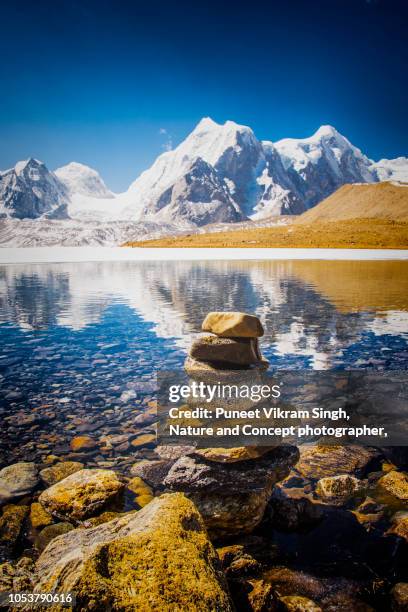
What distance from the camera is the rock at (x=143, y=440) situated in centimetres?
941

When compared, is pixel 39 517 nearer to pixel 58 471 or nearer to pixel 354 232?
pixel 58 471

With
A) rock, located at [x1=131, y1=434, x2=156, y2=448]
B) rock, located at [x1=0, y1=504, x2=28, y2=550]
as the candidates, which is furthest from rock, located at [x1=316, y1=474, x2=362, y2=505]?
rock, located at [x1=0, y1=504, x2=28, y2=550]

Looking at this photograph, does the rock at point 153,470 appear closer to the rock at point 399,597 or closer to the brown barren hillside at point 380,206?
the rock at point 399,597

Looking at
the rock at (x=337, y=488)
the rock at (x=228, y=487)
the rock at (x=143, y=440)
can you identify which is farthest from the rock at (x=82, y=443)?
the rock at (x=337, y=488)

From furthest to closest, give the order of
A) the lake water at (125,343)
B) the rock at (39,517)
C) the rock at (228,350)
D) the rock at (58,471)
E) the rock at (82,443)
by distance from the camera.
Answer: the lake water at (125,343) < the rock at (82,443) < the rock at (228,350) < the rock at (58,471) < the rock at (39,517)

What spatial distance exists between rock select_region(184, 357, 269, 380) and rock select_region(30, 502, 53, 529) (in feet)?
11.9

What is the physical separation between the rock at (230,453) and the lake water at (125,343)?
9.24ft

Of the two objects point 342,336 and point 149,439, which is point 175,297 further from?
point 149,439

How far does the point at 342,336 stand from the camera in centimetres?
1942

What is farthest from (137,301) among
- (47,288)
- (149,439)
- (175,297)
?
(149,439)

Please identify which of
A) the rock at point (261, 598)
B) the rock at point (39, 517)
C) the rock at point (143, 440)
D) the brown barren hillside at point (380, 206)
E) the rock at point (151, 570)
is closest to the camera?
the rock at point (151, 570)

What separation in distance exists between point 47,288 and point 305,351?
99.1ft

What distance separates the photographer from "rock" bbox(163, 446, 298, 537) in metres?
6.41

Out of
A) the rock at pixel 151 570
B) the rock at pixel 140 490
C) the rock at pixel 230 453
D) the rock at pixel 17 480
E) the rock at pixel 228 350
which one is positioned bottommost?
the rock at pixel 140 490
